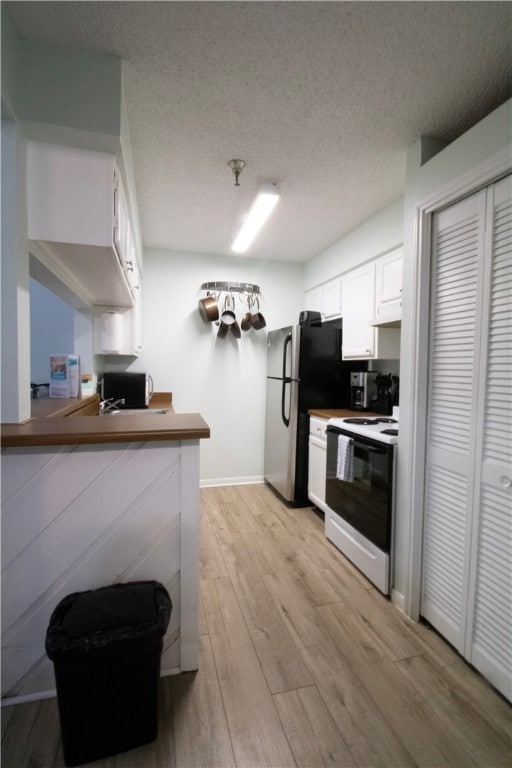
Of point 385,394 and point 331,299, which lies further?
point 331,299

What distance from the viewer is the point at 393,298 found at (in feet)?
8.25

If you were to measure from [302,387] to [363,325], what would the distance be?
762mm

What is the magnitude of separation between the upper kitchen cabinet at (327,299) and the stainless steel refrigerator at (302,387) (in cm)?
15

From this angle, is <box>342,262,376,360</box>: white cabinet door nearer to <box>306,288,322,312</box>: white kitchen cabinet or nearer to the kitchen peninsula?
<box>306,288,322,312</box>: white kitchen cabinet

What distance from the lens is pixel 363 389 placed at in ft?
10.2

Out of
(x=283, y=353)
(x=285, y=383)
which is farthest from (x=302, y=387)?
(x=283, y=353)

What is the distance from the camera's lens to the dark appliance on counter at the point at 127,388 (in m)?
3.14

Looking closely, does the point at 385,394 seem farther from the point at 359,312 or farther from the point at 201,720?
the point at 201,720

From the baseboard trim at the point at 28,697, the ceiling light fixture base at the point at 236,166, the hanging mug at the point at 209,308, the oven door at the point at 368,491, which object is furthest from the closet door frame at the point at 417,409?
the hanging mug at the point at 209,308

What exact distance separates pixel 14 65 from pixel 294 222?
80.9 inches

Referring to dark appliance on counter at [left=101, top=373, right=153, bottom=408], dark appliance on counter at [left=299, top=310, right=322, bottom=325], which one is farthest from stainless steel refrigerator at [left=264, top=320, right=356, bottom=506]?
dark appliance on counter at [left=101, top=373, right=153, bottom=408]

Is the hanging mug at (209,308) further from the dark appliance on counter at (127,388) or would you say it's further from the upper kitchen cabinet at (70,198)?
the upper kitchen cabinet at (70,198)

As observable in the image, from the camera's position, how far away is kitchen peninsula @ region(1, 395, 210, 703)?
129cm

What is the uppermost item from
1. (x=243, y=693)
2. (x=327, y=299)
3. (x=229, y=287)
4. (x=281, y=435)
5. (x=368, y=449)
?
(x=229, y=287)
